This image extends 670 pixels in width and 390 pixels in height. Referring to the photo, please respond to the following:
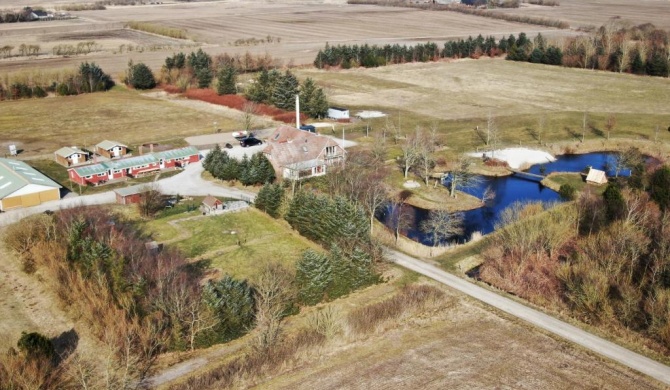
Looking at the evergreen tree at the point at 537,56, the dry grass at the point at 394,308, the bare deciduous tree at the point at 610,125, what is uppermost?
the evergreen tree at the point at 537,56

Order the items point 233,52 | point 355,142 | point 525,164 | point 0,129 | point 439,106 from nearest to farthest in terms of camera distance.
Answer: point 525,164
point 355,142
point 0,129
point 439,106
point 233,52

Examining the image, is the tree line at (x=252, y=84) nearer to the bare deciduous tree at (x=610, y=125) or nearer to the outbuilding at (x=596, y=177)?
the bare deciduous tree at (x=610, y=125)

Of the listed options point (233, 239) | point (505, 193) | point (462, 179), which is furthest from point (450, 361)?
point (505, 193)

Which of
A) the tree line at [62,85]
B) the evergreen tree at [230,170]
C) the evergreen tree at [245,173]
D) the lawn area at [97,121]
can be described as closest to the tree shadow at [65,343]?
the evergreen tree at [245,173]

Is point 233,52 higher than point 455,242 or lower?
higher

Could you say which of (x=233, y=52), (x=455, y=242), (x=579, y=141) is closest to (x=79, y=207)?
(x=455, y=242)

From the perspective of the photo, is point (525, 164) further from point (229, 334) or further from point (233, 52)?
point (233, 52)
